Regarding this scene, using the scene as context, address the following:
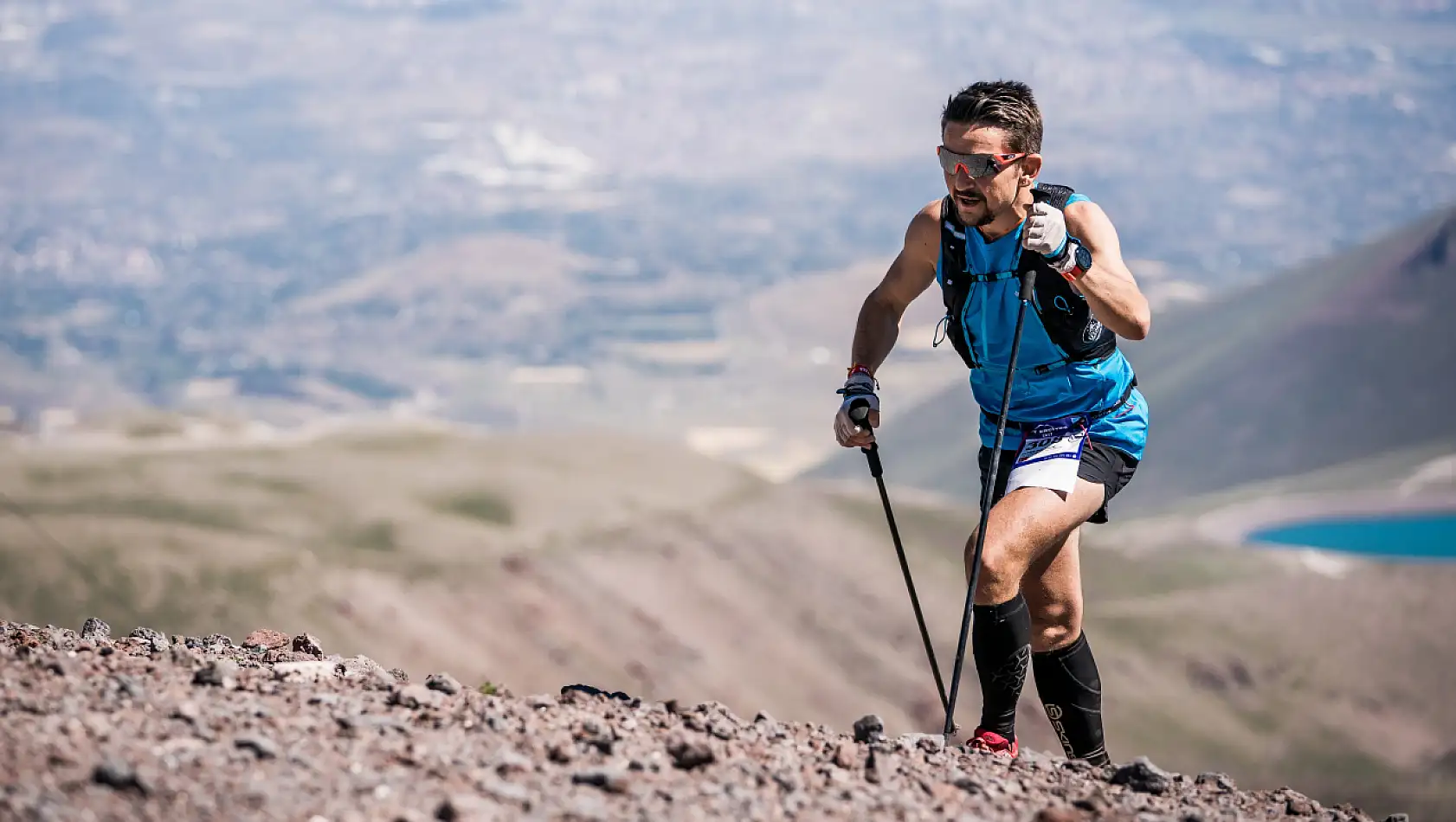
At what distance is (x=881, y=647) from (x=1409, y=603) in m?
38.1

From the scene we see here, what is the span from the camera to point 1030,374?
8602 millimetres

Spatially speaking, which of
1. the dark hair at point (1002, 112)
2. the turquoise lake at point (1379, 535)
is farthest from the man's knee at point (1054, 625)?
the turquoise lake at point (1379, 535)

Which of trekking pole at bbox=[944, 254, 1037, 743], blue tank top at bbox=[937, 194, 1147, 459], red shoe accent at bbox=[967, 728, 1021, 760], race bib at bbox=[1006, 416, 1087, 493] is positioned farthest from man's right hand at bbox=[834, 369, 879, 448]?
red shoe accent at bbox=[967, 728, 1021, 760]

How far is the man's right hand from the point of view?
29.6ft

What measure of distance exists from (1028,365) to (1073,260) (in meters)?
0.76

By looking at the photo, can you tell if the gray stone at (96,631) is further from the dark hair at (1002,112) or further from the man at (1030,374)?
the dark hair at (1002,112)

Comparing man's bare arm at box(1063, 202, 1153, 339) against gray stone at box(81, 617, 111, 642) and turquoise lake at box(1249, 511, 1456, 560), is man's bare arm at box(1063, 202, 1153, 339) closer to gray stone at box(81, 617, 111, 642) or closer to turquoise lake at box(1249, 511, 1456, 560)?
gray stone at box(81, 617, 111, 642)

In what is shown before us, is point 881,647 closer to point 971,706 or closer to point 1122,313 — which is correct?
point 971,706

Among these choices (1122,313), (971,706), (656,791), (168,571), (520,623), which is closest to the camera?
(656,791)

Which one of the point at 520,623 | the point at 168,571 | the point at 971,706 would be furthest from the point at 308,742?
the point at 971,706

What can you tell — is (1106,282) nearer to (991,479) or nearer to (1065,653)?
(991,479)

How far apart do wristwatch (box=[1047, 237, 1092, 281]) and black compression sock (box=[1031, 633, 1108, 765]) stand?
208cm

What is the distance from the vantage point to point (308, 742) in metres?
6.51

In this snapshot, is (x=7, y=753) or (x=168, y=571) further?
(x=168, y=571)
